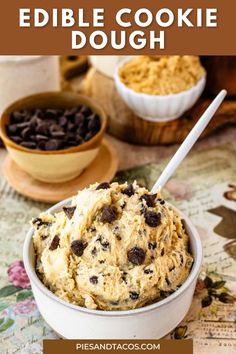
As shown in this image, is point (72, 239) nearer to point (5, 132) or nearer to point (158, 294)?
point (158, 294)

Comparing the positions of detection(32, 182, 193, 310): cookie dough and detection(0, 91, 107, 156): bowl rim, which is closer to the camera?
detection(32, 182, 193, 310): cookie dough

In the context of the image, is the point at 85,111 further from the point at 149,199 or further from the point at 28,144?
the point at 149,199

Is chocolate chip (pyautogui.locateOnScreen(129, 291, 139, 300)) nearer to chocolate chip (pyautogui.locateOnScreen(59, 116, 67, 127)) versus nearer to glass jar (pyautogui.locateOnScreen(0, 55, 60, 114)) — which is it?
chocolate chip (pyautogui.locateOnScreen(59, 116, 67, 127))

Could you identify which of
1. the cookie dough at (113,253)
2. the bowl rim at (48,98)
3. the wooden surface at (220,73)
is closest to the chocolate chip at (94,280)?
the cookie dough at (113,253)

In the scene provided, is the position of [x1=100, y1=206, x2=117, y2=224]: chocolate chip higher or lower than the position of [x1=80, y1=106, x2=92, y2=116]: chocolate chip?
higher

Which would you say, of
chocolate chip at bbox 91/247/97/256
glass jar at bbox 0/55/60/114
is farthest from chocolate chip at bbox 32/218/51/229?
glass jar at bbox 0/55/60/114

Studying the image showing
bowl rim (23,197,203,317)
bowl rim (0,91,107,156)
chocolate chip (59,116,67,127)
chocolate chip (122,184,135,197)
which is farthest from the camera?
chocolate chip (59,116,67,127)

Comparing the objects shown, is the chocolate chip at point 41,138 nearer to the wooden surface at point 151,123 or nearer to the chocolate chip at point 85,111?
the chocolate chip at point 85,111
